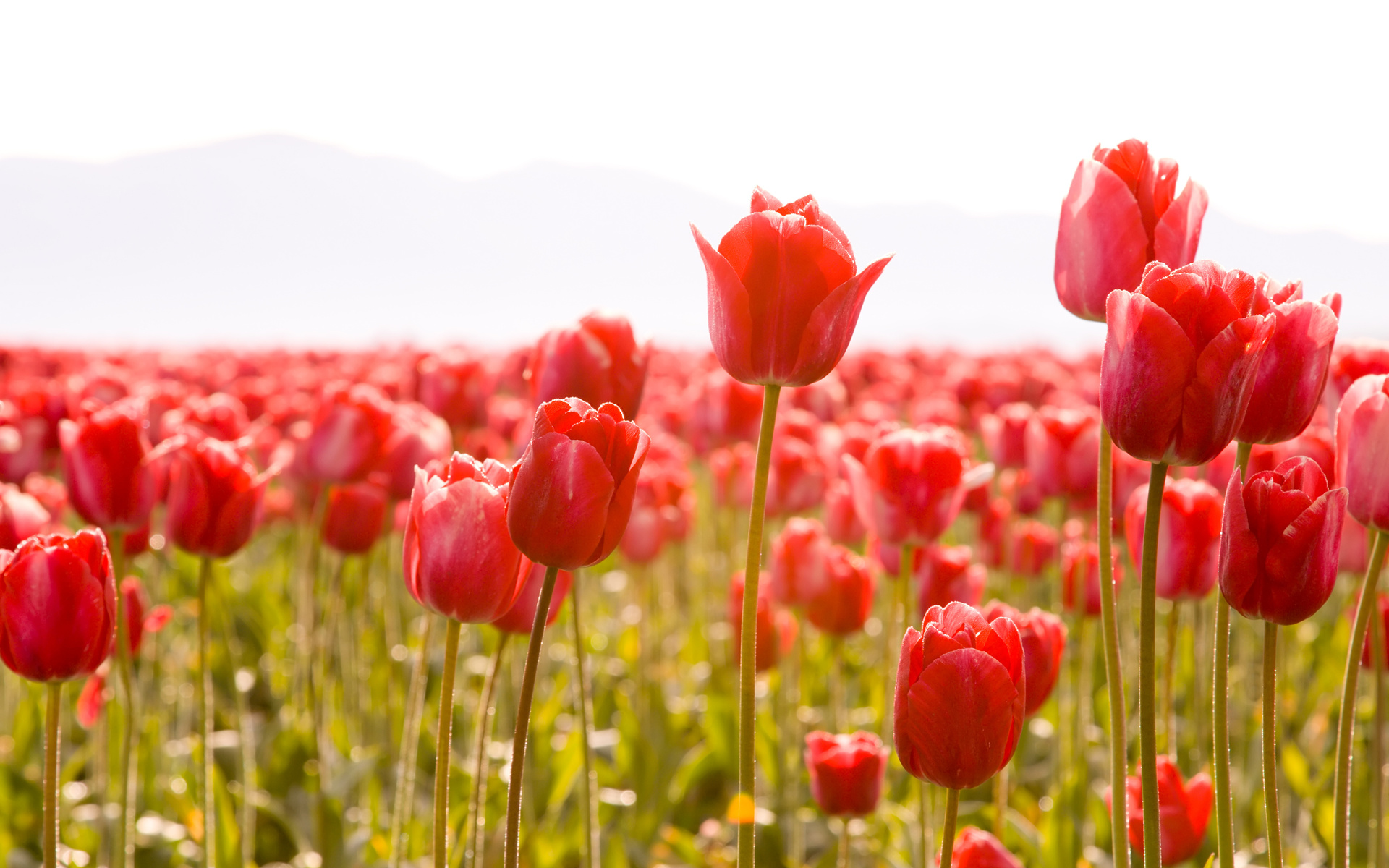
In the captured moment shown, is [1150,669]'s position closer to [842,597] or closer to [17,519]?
[842,597]

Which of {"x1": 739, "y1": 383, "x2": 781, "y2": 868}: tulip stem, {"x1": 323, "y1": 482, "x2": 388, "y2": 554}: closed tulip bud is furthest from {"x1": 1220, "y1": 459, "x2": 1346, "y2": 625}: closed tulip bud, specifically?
{"x1": 323, "y1": 482, "x2": 388, "y2": 554}: closed tulip bud

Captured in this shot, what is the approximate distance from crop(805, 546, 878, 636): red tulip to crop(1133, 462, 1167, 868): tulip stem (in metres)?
1.39

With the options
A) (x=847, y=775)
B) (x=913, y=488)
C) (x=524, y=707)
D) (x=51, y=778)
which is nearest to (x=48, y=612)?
(x=51, y=778)

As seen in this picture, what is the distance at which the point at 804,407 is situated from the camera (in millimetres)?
4684

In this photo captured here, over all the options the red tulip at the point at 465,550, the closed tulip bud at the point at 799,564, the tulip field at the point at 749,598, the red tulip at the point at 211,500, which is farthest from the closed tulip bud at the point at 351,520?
the red tulip at the point at 465,550

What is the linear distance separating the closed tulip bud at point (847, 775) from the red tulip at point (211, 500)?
3.69 ft

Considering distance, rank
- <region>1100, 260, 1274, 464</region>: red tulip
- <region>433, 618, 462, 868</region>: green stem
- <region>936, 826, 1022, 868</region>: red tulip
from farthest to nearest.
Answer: <region>936, 826, 1022, 868</region>: red tulip < <region>433, 618, 462, 868</region>: green stem < <region>1100, 260, 1274, 464</region>: red tulip

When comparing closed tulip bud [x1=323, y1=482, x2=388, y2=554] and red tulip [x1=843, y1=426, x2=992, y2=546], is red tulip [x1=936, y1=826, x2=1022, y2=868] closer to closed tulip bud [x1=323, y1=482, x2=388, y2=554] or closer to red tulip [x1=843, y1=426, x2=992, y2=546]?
red tulip [x1=843, y1=426, x2=992, y2=546]

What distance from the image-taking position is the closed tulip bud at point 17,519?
1.70m

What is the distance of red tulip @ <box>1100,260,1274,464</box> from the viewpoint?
0.98 m

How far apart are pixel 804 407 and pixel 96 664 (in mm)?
3650

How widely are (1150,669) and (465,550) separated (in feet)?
2.39

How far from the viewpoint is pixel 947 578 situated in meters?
2.22

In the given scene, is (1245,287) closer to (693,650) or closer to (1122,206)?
(1122,206)
